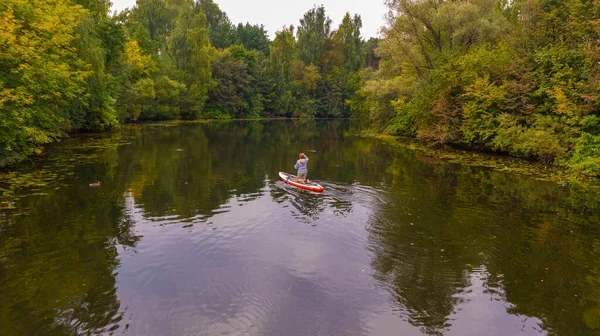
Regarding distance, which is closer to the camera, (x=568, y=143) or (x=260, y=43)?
(x=568, y=143)

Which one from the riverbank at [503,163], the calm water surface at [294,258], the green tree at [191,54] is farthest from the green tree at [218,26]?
the calm water surface at [294,258]

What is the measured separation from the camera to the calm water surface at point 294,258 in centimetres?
771

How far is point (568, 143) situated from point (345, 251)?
2172cm

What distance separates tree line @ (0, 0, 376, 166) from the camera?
18.3 m

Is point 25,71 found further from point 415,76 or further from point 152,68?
point 152,68

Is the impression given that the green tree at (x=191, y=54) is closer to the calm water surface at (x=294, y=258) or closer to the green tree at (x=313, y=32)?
the green tree at (x=313, y=32)

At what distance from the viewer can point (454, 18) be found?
34594 millimetres

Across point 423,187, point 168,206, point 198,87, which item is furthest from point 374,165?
point 198,87

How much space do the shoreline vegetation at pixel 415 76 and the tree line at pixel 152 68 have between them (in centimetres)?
17

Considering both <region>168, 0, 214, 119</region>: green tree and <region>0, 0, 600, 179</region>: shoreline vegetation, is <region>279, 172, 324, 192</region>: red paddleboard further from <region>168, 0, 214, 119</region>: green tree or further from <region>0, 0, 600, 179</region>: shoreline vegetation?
<region>168, 0, 214, 119</region>: green tree

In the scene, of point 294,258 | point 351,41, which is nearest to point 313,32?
point 351,41

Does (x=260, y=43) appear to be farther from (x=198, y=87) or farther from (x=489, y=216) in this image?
(x=489, y=216)

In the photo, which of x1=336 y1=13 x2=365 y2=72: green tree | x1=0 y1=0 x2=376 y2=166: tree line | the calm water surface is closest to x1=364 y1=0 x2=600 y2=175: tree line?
the calm water surface

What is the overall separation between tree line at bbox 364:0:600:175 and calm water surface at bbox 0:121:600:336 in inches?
298
